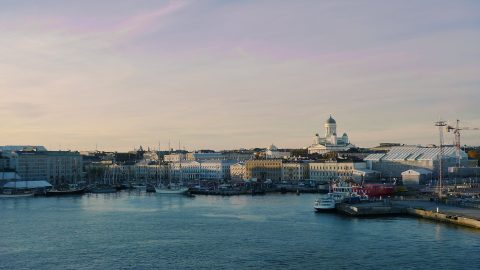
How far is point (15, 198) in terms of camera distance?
39.2m

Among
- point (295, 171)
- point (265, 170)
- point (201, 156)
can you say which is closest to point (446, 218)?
point (295, 171)

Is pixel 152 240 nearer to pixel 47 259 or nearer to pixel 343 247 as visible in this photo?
pixel 47 259

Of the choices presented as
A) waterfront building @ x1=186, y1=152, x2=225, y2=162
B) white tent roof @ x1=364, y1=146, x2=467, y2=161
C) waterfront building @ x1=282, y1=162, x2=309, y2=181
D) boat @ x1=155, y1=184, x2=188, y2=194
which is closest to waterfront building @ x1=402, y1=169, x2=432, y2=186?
white tent roof @ x1=364, y1=146, x2=467, y2=161

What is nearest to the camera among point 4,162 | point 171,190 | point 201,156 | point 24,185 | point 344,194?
point 344,194

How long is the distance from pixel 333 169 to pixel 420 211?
2652 centimetres

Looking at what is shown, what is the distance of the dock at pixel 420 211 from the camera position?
69.3 ft

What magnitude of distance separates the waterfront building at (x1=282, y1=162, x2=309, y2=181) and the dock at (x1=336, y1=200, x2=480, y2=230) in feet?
76.8

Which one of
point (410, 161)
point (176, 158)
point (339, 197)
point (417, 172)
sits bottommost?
point (339, 197)

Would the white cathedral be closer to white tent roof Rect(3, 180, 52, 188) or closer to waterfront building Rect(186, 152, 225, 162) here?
waterfront building Rect(186, 152, 225, 162)

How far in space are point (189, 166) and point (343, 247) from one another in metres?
45.3

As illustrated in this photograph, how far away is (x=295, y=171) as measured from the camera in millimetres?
52625

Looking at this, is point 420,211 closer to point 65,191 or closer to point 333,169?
point 65,191

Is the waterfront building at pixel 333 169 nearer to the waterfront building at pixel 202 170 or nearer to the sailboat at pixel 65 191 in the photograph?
the waterfront building at pixel 202 170

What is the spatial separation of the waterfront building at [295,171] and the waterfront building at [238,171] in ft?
13.0
